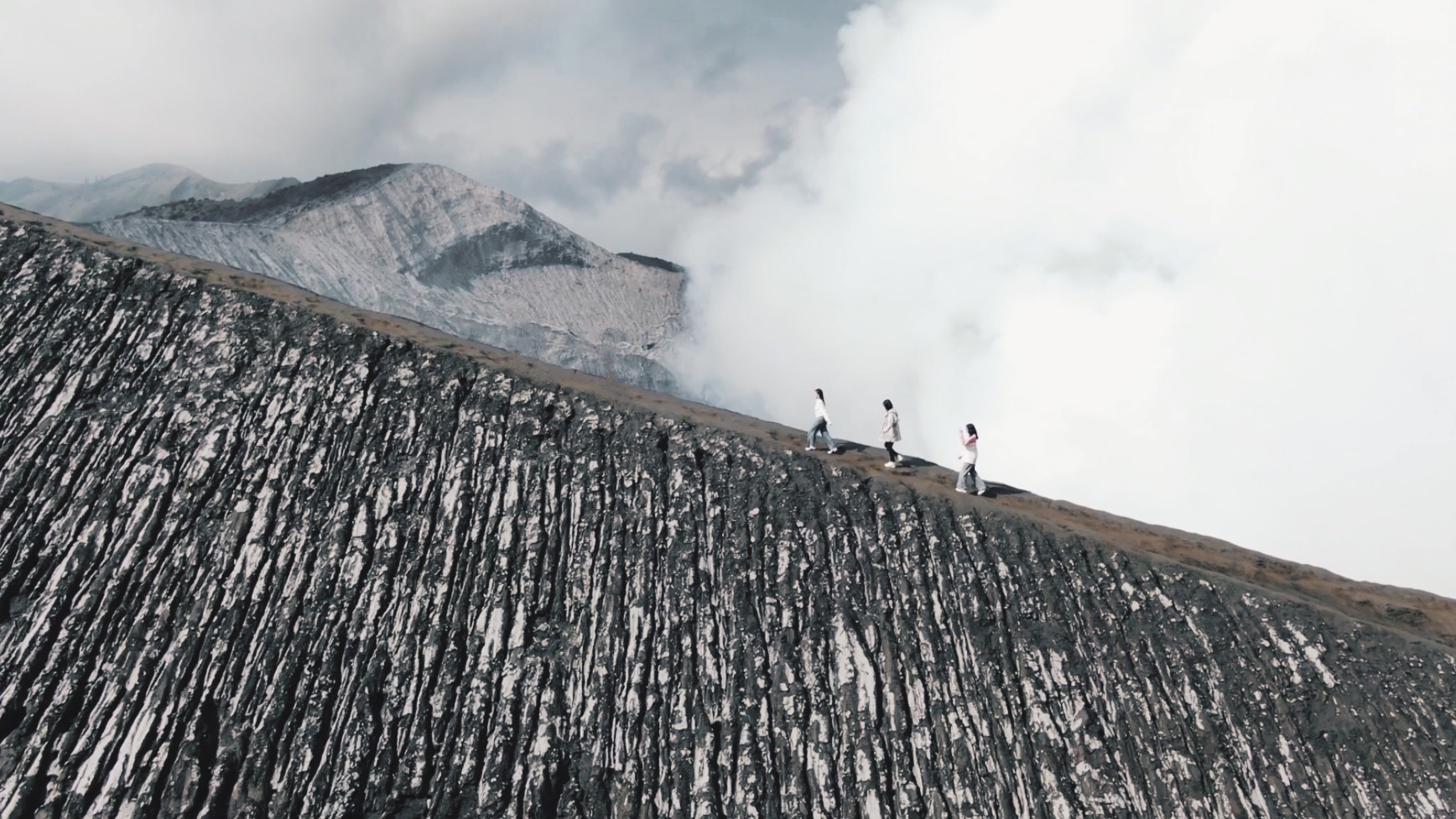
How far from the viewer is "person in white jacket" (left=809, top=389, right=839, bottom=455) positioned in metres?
22.5

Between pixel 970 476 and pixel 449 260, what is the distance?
5973 cm

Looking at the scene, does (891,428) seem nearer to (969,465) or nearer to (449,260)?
(969,465)

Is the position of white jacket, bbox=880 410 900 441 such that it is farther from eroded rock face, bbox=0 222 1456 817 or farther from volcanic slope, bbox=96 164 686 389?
volcanic slope, bbox=96 164 686 389

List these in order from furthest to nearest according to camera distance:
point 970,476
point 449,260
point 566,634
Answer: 1. point 449,260
2. point 970,476
3. point 566,634

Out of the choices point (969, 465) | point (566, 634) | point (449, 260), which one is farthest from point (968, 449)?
point (449, 260)

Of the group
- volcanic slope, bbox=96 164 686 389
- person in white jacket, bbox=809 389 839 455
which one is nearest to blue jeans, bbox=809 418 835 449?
person in white jacket, bbox=809 389 839 455

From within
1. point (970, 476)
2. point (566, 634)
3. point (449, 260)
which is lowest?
point (566, 634)

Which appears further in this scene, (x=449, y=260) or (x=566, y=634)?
(x=449, y=260)

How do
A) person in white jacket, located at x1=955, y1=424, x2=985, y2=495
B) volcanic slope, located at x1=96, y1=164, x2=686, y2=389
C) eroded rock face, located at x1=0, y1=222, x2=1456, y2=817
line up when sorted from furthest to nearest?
volcanic slope, located at x1=96, y1=164, x2=686, y2=389
person in white jacket, located at x1=955, y1=424, x2=985, y2=495
eroded rock face, located at x1=0, y1=222, x2=1456, y2=817

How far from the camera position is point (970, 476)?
72.2ft

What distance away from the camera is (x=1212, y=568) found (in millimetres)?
21125

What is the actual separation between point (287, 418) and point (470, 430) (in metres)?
3.89

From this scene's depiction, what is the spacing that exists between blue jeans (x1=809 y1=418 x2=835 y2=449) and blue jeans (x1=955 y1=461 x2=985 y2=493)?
306cm

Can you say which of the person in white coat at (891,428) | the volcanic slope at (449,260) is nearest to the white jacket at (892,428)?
the person in white coat at (891,428)
